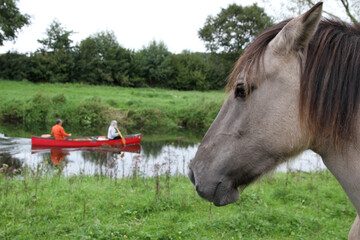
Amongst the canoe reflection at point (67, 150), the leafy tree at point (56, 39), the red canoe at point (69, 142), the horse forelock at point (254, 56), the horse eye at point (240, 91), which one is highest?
the leafy tree at point (56, 39)

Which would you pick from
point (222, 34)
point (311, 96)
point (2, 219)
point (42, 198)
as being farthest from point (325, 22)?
point (222, 34)

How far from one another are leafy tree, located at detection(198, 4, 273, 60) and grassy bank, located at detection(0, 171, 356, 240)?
3144 cm

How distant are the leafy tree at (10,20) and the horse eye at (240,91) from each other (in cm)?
3447

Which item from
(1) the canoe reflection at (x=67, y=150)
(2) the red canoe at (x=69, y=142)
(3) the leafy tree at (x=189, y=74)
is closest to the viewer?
(1) the canoe reflection at (x=67, y=150)

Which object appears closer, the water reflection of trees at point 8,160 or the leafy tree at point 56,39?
the water reflection of trees at point 8,160

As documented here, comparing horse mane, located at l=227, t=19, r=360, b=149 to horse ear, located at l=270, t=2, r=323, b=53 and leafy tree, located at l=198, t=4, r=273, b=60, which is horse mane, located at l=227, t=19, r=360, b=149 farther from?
leafy tree, located at l=198, t=4, r=273, b=60

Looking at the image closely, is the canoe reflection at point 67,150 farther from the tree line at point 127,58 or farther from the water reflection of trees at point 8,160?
the tree line at point 127,58

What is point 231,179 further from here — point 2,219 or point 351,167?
point 2,219

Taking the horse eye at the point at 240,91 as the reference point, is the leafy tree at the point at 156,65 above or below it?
above

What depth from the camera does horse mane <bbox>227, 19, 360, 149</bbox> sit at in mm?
1284

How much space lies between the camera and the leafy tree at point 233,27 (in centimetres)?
3588

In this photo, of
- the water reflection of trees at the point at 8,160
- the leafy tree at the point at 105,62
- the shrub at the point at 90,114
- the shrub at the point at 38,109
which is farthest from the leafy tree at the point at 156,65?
the water reflection of trees at the point at 8,160

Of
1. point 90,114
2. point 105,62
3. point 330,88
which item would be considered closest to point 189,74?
point 105,62

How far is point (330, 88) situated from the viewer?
4.30ft
